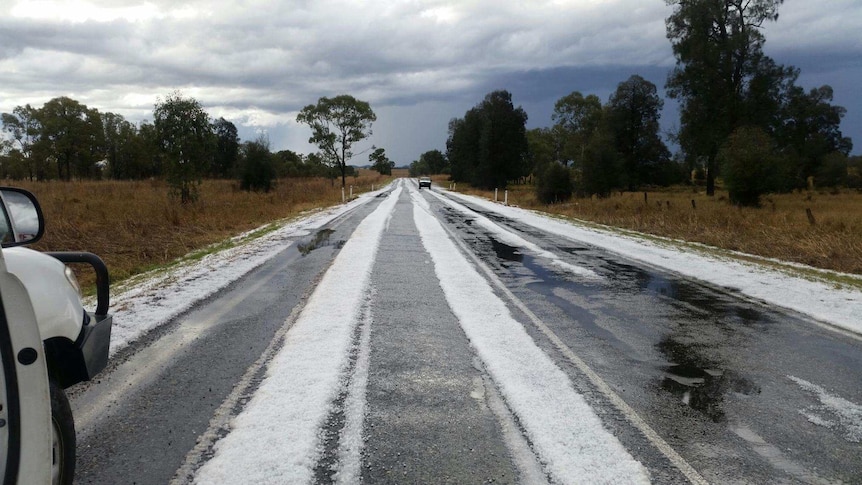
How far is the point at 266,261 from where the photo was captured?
430 inches

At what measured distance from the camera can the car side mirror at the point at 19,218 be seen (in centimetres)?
274

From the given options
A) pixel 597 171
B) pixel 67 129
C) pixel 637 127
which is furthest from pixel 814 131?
pixel 67 129

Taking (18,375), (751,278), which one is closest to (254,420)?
(18,375)

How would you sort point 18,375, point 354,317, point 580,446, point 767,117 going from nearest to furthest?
1. point 18,375
2. point 580,446
3. point 354,317
4. point 767,117

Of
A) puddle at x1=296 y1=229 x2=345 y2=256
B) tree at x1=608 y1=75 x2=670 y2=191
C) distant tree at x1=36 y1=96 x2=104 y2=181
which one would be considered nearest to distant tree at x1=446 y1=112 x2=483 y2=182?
tree at x1=608 y1=75 x2=670 y2=191

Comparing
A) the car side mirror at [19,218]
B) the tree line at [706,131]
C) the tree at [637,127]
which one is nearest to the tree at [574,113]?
the tree line at [706,131]

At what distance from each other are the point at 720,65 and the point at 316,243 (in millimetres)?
39305

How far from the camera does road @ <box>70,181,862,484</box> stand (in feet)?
10.5

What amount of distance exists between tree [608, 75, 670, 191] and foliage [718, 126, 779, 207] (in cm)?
2934

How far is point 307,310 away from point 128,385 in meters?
2.63

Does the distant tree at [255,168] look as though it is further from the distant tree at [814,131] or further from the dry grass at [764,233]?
the distant tree at [814,131]

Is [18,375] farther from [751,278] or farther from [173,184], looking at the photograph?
[173,184]

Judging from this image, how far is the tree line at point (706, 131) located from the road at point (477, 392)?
2805 cm

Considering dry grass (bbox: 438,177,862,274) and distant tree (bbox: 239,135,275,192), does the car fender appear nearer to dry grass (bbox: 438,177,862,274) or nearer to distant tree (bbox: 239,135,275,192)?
dry grass (bbox: 438,177,862,274)
